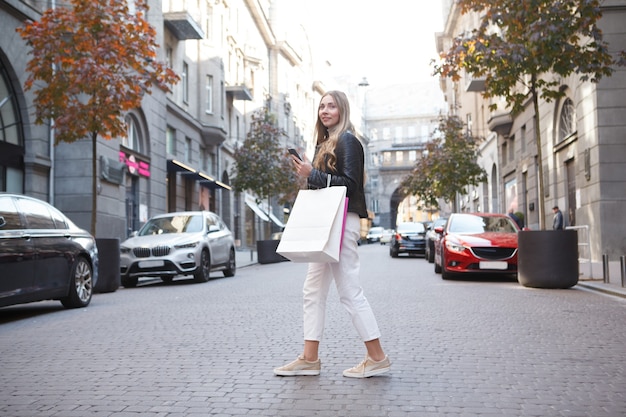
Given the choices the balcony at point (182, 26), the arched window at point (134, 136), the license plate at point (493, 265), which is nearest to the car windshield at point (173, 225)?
the license plate at point (493, 265)

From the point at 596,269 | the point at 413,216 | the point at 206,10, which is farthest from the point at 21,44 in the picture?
the point at 413,216

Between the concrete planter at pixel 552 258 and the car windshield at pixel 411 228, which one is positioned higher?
the car windshield at pixel 411 228

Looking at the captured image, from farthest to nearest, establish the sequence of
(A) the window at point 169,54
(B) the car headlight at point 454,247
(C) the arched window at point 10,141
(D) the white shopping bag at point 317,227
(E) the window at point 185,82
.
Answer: (E) the window at point 185,82
(A) the window at point 169,54
(C) the arched window at point 10,141
(B) the car headlight at point 454,247
(D) the white shopping bag at point 317,227

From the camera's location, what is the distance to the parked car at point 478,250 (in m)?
14.1

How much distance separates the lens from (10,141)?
18000 mm

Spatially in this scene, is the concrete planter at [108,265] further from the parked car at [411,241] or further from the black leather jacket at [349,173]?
the parked car at [411,241]

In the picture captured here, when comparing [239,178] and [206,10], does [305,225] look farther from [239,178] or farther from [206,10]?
[206,10]

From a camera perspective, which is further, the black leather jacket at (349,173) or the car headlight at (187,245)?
the car headlight at (187,245)

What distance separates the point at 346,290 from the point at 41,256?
5582 mm

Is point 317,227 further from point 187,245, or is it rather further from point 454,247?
point 187,245

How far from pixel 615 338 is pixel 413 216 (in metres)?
111

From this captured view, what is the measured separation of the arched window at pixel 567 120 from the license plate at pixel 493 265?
9621mm

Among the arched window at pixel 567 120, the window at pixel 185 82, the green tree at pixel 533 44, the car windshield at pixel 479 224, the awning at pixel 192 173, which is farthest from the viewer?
the window at pixel 185 82

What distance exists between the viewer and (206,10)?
116 ft
